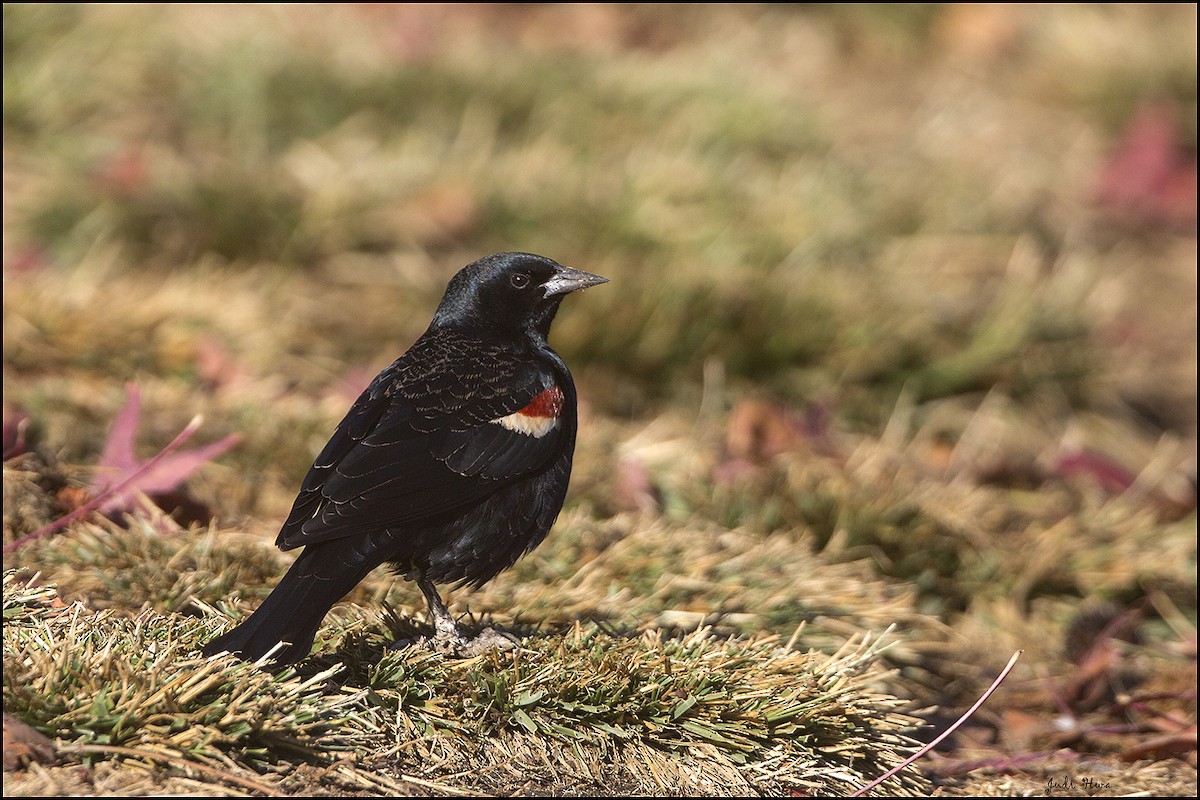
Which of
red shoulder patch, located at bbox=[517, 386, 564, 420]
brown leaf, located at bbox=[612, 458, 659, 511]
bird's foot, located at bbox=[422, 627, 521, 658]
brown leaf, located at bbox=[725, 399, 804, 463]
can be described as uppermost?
red shoulder patch, located at bbox=[517, 386, 564, 420]

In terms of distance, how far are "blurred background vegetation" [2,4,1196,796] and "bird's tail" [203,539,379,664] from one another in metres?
0.52

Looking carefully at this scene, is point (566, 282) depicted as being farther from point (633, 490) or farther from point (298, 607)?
point (298, 607)

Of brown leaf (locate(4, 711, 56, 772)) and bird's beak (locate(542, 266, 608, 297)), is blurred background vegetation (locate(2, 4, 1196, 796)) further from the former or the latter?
brown leaf (locate(4, 711, 56, 772))

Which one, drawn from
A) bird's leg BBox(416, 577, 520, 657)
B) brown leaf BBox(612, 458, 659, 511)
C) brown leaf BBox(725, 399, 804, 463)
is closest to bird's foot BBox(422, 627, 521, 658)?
bird's leg BBox(416, 577, 520, 657)

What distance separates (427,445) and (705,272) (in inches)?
131

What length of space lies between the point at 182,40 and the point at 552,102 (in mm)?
2270

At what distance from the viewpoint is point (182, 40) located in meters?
8.08

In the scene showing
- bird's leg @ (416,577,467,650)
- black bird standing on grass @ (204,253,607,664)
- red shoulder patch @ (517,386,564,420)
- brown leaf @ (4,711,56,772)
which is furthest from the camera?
red shoulder patch @ (517,386,564,420)

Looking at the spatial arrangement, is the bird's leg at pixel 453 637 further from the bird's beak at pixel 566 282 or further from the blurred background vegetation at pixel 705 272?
the bird's beak at pixel 566 282

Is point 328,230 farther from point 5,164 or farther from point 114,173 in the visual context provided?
point 5,164

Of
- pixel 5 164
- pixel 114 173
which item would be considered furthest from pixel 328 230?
pixel 5 164

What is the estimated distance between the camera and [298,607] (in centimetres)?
280

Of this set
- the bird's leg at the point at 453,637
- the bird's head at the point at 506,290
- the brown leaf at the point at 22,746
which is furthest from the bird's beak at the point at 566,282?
the brown leaf at the point at 22,746

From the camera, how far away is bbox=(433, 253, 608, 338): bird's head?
381 centimetres
